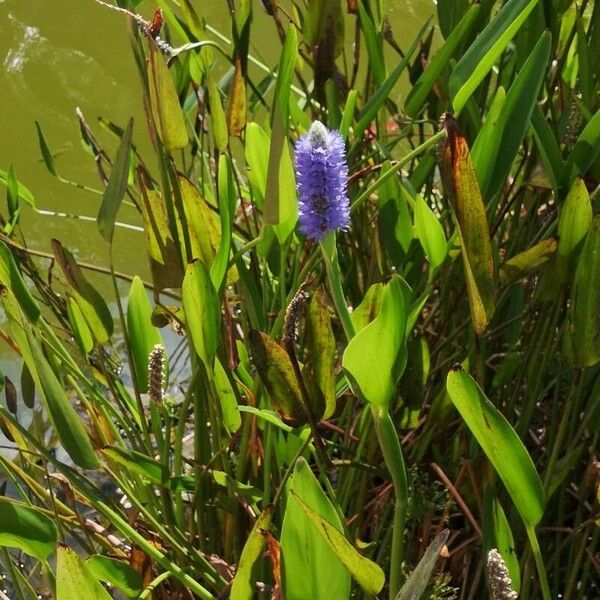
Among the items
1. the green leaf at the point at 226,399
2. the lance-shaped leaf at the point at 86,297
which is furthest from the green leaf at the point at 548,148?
the lance-shaped leaf at the point at 86,297

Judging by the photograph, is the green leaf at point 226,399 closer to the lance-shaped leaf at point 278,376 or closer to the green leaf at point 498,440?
the lance-shaped leaf at point 278,376

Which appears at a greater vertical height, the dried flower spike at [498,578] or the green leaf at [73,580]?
the dried flower spike at [498,578]

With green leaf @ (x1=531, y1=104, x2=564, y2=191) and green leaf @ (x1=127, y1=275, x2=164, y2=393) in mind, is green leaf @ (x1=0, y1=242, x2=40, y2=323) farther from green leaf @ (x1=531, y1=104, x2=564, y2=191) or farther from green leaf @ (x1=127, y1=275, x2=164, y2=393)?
green leaf @ (x1=531, y1=104, x2=564, y2=191)

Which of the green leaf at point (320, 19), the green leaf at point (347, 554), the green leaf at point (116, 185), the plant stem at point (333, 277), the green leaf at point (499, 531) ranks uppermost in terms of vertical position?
the green leaf at point (320, 19)

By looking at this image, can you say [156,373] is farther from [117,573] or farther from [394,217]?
[394,217]

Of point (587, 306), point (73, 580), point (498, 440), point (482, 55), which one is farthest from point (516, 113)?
point (73, 580)

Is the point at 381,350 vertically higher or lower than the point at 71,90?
lower

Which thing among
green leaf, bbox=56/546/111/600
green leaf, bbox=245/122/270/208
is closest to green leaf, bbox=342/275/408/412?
green leaf, bbox=56/546/111/600
